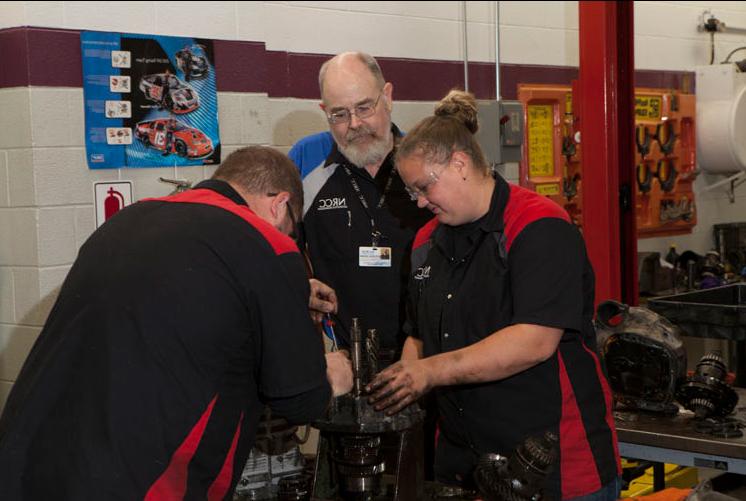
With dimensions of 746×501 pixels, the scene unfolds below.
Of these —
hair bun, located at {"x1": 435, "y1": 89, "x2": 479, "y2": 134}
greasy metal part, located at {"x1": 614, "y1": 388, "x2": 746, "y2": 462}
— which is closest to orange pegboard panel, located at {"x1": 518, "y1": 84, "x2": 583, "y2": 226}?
greasy metal part, located at {"x1": 614, "y1": 388, "x2": 746, "y2": 462}

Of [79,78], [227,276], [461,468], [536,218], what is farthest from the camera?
[79,78]

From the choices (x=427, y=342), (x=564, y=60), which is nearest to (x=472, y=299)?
(x=427, y=342)

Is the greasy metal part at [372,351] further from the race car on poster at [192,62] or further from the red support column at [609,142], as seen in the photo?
the red support column at [609,142]

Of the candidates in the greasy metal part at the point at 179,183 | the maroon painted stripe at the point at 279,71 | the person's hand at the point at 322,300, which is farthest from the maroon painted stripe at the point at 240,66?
the person's hand at the point at 322,300

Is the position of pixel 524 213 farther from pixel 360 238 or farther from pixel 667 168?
pixel 667 168

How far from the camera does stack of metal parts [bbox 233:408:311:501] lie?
2.56m

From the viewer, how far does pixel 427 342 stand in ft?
7.46

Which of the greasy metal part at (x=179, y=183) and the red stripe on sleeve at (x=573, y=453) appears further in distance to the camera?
the greasy metal part at (x=179, y=183)

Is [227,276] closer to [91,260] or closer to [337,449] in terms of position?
[91,260]

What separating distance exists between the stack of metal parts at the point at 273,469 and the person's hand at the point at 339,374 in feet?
1.27

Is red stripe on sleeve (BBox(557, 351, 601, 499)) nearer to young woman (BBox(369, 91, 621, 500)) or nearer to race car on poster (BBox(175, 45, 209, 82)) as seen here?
young woman (BBox(369, 91, 621, 500))

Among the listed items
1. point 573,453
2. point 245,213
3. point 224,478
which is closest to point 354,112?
point 245,213

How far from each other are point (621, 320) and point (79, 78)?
6.21 ft

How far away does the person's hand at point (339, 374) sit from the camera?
220 centimetres
